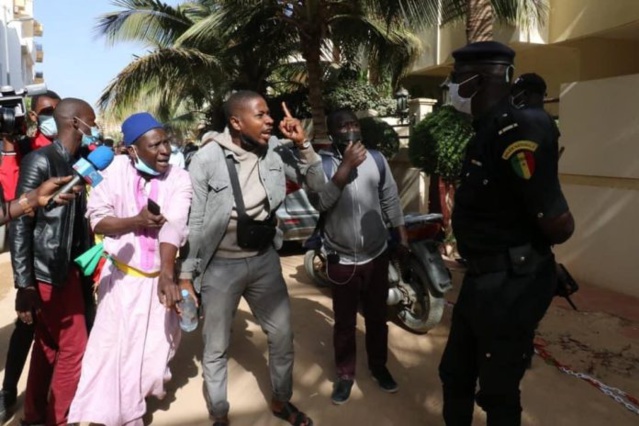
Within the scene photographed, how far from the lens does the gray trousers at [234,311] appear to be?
2.86m

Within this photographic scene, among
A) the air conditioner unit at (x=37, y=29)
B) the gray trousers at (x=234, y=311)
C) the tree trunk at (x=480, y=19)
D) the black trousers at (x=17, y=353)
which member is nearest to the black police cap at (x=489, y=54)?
the gray trousers at (x=234, y=311)

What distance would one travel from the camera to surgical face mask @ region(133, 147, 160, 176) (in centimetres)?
279

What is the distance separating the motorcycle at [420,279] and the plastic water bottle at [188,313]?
155 centimetres

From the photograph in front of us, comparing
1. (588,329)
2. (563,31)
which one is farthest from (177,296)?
(563,31)

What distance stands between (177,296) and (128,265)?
343 millimetres

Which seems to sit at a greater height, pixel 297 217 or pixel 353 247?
pixel 353 247

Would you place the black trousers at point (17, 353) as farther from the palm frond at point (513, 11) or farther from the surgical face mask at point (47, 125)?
the palm frond at point (513, 11)

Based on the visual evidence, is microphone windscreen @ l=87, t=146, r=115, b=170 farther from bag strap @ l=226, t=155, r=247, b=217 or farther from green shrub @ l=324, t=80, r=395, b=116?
green shrub @ l=324, t=80, r=395, b=116

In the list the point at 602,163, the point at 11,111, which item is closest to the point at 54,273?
the point at 11,111

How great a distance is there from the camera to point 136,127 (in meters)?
2.79

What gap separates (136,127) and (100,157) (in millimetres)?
599

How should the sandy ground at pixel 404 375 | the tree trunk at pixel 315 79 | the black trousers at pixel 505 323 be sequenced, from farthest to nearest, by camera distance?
the tree trunk at pixel 315 79 < the sandy ground at pixel 404 375 < the black trousers at pixel 505 323

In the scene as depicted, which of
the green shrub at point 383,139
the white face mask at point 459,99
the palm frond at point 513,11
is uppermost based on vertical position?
the palm frond at point 513,11

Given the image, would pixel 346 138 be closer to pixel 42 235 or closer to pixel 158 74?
pixel 42 235
